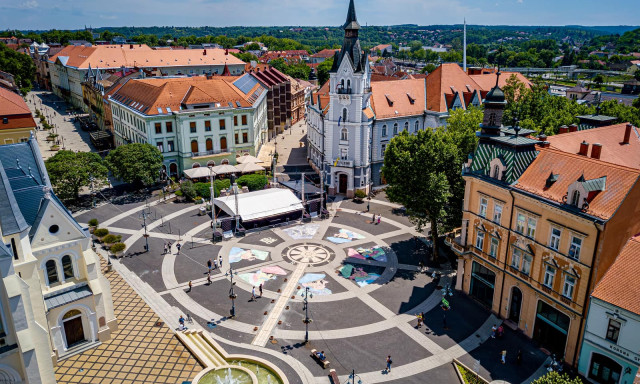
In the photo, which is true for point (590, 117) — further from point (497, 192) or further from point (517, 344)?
point (517, 344)

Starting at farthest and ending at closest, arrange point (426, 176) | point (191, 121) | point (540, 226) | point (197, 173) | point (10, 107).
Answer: point (191, 121)
point (197, 173)
point (10, 107)
point (426, 176)
point (540, 226)

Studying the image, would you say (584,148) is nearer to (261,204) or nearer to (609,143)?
(609,143)

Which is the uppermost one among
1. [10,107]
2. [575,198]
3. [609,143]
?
[10,107]

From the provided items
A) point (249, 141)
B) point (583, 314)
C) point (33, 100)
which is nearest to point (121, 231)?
point (249, 141)

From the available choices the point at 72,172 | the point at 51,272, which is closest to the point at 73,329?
the point at 51,272

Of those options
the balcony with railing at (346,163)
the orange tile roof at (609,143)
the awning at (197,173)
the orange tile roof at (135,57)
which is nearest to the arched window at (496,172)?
the orange tile roof at (609,143)

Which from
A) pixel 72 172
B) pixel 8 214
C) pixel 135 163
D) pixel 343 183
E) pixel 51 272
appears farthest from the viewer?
pixel 343 183
